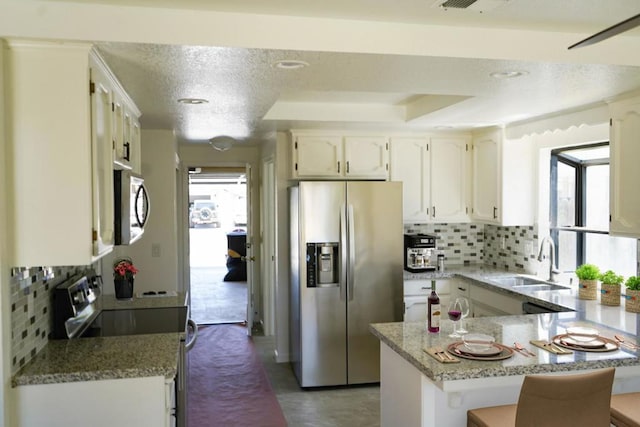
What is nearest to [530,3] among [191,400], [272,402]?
[272,402]

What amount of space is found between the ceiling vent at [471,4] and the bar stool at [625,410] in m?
1.78

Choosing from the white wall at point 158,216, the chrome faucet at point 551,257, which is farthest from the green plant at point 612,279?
the white wall at point 158,216

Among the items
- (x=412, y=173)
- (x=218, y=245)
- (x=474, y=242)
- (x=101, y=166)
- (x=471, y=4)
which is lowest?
(x=218, y=245)

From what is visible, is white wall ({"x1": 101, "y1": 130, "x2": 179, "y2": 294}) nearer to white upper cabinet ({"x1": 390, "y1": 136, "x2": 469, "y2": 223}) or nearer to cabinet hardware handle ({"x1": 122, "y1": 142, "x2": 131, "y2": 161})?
cabinet hardware handle ({"x1": 122, "y1": 142, "x2": 131, "y2": 161})

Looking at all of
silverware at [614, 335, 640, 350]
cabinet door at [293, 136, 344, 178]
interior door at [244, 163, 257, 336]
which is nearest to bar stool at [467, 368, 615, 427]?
silverware at [614, 335, 640, 350]

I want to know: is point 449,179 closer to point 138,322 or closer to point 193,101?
point 193,101

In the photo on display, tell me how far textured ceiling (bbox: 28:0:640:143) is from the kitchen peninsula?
134cm

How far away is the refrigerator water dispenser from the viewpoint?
4406 millimetres

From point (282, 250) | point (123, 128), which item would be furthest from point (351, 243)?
point (123, 128)

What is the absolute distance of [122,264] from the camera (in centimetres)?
374

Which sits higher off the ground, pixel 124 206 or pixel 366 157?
pixel 366 157

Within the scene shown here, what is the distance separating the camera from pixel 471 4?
2139mm

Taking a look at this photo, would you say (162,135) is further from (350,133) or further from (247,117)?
(350,133)

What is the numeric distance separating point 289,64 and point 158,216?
2614mm
